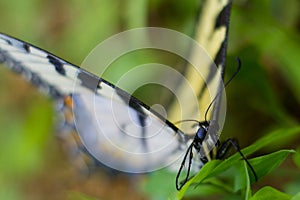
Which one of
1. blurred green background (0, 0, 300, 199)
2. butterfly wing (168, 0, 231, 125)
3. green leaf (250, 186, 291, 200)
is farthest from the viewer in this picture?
blurred green background (0, 0, 300, 199)

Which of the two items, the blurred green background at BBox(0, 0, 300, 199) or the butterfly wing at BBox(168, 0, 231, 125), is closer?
the butterfly wing at BBox(168, 0, 231, 125)

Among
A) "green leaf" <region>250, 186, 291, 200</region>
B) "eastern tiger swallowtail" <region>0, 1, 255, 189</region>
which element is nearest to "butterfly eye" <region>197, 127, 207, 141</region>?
A: "eastern tiger swallowtail" <region>0, 1, 255, 189</region>

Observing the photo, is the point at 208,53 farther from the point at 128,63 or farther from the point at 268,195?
the point at 128,63

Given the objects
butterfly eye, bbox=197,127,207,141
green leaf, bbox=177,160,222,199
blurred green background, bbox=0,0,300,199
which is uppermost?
butterfly eye, bbox=197,127,207,141

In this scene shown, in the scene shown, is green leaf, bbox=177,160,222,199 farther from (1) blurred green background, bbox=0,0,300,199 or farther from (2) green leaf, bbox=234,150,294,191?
(1) blurred green background, bbox=0,0,300,199

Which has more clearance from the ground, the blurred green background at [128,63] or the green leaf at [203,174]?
the green leaf at [203,174]

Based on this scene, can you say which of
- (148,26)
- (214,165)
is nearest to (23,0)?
(148,26)

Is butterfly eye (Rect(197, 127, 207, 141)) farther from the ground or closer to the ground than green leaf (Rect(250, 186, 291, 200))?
farther from the ground

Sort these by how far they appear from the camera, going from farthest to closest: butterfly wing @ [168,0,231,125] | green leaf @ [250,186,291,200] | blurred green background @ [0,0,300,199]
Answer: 1. blurred green background @ [0,0,300,199]
2. butterfly wing @ [168,0,231,125]
3. green leaf @ [250,186,291,200]

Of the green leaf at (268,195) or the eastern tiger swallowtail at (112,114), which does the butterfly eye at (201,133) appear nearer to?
the eastern tiger swallowtail at (112,114)

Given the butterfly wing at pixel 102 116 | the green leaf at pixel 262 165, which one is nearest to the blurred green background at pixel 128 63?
the butterfly wing at pixel 102 116
